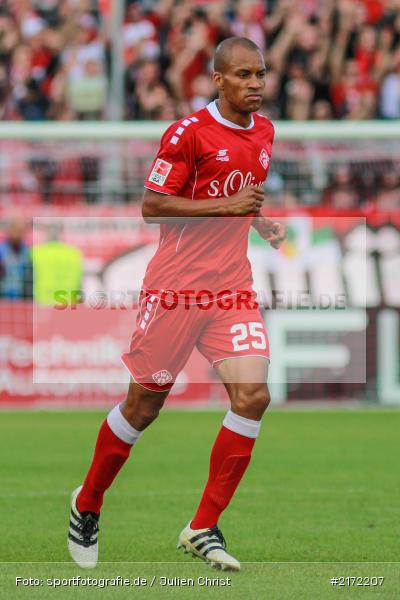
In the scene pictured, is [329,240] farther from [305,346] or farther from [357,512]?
[357,512]

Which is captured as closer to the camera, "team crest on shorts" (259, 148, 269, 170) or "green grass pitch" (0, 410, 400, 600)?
"green grass pitch" (0, 410, 400, 600)

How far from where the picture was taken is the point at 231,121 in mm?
6609

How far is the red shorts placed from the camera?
6.52m

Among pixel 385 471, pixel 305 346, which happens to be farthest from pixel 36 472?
pixel 305 346

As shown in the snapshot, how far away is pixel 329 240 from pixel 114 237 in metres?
2.60

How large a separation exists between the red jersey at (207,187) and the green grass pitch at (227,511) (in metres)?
1.43

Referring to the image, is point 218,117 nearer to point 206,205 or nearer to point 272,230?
point 206,205

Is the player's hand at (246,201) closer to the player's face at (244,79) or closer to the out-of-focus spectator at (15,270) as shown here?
the player's face at (244,79)

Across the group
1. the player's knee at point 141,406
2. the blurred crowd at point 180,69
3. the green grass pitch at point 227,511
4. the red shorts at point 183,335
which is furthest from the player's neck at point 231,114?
the blurred crowd at point 180,69

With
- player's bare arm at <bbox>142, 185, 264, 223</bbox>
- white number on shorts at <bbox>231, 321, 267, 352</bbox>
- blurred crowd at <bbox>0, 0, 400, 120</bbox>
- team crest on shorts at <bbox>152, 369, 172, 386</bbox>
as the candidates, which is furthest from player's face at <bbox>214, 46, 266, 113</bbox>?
blurred crowd at <bbox>0, 0, 400, 120</bbox>

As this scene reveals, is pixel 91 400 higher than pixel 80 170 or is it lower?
lower

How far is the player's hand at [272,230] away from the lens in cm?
683

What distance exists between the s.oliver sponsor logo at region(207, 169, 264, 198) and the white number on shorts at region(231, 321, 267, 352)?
67 cm

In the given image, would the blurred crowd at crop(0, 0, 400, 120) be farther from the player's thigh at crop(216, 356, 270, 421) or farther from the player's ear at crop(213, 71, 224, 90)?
the player's thigh at crop(216, 356, 270, 421)
